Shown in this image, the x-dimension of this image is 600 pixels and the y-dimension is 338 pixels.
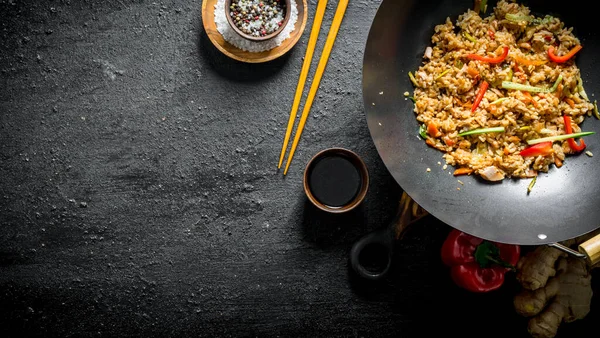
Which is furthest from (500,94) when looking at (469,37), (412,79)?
(412,79)

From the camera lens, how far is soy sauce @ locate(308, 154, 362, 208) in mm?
2559

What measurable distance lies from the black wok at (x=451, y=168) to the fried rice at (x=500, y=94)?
6 centimetres

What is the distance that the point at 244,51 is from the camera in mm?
2652

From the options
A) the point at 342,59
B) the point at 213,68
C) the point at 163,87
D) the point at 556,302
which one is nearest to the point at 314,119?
the point at 342,59

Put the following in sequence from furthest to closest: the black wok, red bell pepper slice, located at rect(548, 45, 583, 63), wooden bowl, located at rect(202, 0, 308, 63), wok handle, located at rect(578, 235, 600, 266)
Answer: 1. wooden bowl, located at rect(202, 0, 308, 63)
2. red bell pepper slice, located at rect(548, 45, 583, 63)
3. the black wok
4. wok handle, located at rect(578, 235, 600, 266)

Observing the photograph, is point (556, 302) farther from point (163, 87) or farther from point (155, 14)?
point (155, 14)

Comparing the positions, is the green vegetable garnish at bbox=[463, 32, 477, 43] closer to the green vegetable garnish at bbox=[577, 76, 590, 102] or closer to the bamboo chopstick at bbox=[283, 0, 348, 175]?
the green vegetable garnish at bbox=[577, 76, 590, 102]

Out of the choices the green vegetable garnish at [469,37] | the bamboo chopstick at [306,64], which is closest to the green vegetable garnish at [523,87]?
the green vegetable garnish at [469,37]

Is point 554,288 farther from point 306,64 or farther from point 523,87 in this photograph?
point 306,64

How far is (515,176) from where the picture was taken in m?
2.37

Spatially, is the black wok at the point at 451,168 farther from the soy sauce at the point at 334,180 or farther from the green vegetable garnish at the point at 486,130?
the soy sauce at the point at 334,180

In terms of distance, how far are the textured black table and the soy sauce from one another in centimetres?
15

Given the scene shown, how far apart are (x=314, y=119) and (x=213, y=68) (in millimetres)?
611

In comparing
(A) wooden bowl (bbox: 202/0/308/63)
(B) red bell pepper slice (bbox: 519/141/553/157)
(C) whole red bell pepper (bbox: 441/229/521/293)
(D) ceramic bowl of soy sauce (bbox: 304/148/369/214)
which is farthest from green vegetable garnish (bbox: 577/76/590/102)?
(A) wooden bowl (bbox: 202/0/308/63)
